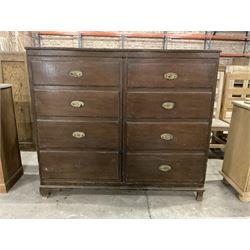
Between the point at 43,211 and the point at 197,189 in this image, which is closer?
the point at 43,211

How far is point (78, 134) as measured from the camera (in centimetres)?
166

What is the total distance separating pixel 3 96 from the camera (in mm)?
1816

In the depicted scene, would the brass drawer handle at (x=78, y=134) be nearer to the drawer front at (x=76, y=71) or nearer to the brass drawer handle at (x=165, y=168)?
the drawer front at (x=76, y=71)

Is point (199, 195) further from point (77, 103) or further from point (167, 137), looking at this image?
point (77, 103)

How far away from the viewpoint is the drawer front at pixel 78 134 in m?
1.64

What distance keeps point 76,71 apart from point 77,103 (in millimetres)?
226

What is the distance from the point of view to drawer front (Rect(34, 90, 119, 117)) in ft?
5.14

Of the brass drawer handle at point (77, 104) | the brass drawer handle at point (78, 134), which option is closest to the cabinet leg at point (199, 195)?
the brass drawer handle at point (78, 134)

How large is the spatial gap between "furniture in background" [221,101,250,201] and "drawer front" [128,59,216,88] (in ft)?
1.71

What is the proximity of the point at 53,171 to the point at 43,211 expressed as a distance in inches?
12.0

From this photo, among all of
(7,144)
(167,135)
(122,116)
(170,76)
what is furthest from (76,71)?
(7,144)

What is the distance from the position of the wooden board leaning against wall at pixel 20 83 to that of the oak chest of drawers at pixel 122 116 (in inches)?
40.1
